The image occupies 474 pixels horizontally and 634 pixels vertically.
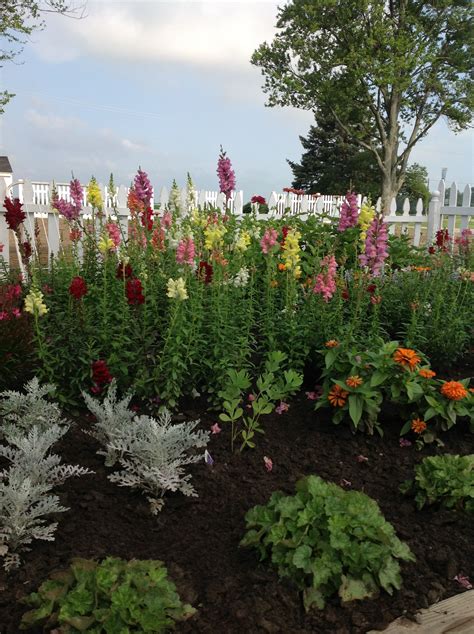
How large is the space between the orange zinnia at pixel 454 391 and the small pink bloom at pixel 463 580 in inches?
44.9

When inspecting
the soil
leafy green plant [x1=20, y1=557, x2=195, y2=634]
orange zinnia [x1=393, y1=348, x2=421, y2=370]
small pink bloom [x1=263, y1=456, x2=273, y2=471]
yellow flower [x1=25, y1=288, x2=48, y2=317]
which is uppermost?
yellow flower [x1=25, y1=288, x2=48, y2=317]

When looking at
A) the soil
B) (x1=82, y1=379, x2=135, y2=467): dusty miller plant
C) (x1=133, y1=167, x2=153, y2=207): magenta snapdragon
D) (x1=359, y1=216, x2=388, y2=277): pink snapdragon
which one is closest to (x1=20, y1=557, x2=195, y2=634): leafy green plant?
the soil

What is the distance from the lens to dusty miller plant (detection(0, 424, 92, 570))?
92.6 inches

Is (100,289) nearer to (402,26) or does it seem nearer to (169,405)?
(169,405)

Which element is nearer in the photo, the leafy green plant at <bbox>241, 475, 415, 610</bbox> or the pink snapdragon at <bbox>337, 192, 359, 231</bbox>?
the leafy green plant at <bbox>241, 475, 415, 610</bbox>

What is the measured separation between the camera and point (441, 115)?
2498 centimetres

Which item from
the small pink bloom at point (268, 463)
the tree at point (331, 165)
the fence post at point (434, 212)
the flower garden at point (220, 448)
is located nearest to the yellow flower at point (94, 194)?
the flower garden at point (220, 448)

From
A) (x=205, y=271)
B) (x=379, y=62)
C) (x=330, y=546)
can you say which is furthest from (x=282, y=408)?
(x=379, y=62)

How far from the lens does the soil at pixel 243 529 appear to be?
207 cm

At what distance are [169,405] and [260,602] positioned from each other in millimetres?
1656

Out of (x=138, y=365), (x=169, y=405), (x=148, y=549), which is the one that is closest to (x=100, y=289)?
(x=138, y=365)

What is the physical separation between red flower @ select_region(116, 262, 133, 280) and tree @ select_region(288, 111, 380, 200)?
27.1m

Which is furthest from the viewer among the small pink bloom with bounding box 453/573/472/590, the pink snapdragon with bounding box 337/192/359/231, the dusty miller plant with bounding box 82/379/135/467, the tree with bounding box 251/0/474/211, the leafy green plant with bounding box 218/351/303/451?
the tree with bounding box 251/0/474/211

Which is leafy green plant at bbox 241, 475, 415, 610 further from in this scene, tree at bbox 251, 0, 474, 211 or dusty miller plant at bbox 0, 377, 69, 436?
tree at bbox 251, 0, 474, 211
